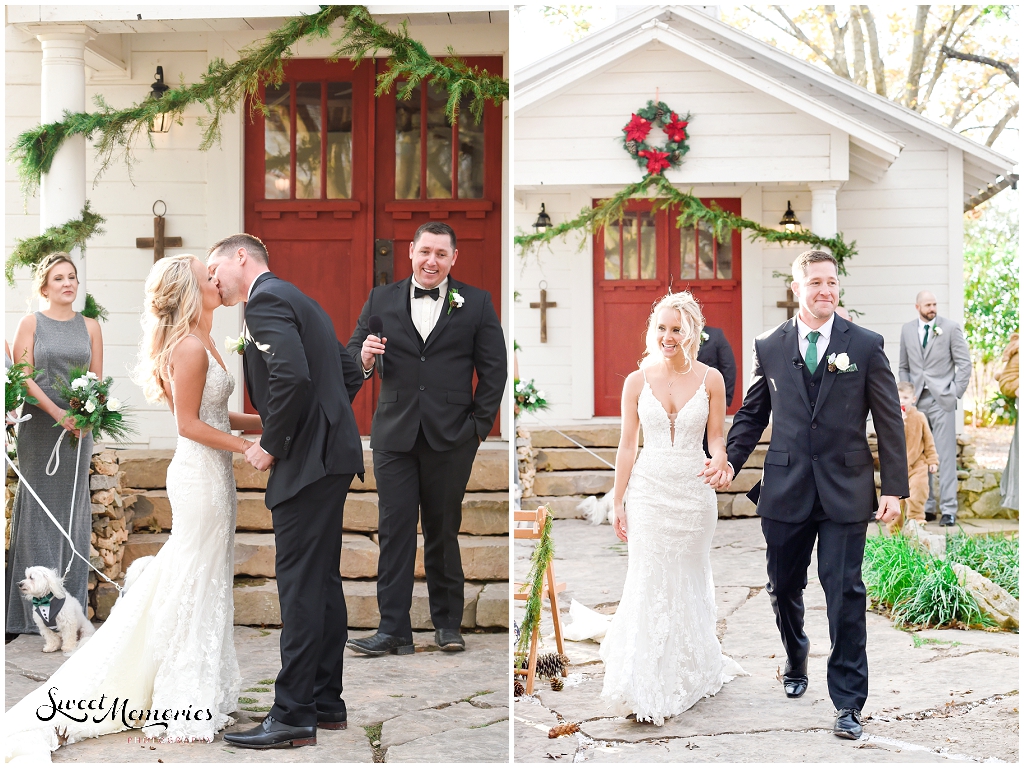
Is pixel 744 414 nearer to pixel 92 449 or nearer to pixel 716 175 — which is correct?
pixel 92 449

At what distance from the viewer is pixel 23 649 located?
480 cm

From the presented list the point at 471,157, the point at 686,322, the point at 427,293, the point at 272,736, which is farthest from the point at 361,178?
the point at 272,736

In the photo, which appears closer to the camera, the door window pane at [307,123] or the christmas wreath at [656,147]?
the door window pane at [307,123]

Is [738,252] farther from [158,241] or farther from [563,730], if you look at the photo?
[563,730]

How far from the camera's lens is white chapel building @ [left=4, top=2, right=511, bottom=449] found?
21.1ft

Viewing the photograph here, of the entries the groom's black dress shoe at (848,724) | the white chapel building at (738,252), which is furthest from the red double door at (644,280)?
the groom's black dress shoe at (848,724)

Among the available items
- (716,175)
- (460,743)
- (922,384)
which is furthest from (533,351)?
(460,743)

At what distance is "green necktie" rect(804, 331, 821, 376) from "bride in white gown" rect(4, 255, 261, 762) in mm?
2211

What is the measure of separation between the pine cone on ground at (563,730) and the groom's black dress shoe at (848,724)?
985 mm

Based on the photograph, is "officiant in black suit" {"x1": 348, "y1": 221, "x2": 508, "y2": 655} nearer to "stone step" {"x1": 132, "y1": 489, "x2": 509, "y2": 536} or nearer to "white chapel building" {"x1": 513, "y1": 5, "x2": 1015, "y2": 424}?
"stone step" {"x1": 132, "y1": 489, "x2": 509, "y2": 536}

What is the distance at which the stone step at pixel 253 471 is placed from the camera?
5.79 metres

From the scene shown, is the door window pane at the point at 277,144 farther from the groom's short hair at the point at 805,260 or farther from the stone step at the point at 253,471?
the groom's short hair at the point at 805,260

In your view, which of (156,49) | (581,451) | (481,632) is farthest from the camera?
(581,451)

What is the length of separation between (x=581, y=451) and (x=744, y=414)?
15.9 feet
